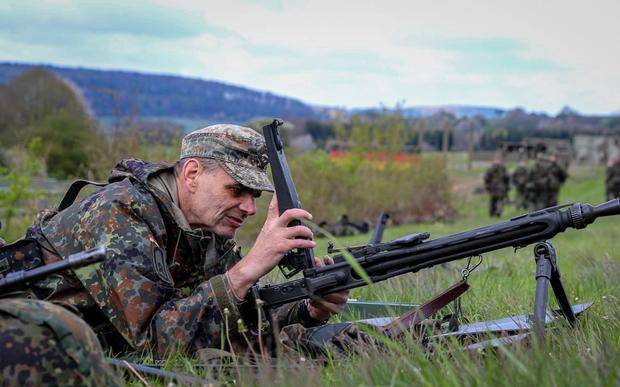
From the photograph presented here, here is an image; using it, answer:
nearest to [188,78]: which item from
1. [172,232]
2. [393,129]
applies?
[393,129]

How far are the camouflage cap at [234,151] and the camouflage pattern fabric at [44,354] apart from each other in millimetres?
1502

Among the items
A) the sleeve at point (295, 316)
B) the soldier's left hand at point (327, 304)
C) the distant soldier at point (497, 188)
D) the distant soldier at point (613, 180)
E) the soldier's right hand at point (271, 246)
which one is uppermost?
the soldier's right hand at point (271, 246)

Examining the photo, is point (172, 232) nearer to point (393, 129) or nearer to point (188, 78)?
point (393, 129)

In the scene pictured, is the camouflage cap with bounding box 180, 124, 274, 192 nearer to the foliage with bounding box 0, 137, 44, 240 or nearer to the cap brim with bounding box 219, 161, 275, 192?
the cap brim with bounding box 219, 161, 275, 192

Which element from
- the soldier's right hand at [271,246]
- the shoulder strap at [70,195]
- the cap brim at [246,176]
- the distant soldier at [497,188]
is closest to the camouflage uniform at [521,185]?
the distant soldier at [497,188]

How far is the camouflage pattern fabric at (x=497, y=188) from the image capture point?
27.4 metres

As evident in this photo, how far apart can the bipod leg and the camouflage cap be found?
4.56 feet

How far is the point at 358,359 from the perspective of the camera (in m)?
3.22

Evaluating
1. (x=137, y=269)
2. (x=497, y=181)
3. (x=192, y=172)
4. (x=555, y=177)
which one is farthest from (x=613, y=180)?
(x=137, y=269)

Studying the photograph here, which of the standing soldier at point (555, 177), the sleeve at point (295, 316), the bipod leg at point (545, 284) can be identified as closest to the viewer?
the bipod leg at point (545, 284)

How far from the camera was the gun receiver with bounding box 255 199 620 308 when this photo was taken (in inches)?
140

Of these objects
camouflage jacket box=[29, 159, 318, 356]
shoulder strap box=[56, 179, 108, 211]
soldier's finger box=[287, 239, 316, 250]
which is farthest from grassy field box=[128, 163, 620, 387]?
shoulder strap box=[56, 179, 108, 211]

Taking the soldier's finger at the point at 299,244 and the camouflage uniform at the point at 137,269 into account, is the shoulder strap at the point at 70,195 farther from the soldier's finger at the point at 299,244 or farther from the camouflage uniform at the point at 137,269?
the soldier's finger at the point at 299,244

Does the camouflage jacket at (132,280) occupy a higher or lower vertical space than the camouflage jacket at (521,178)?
higher
